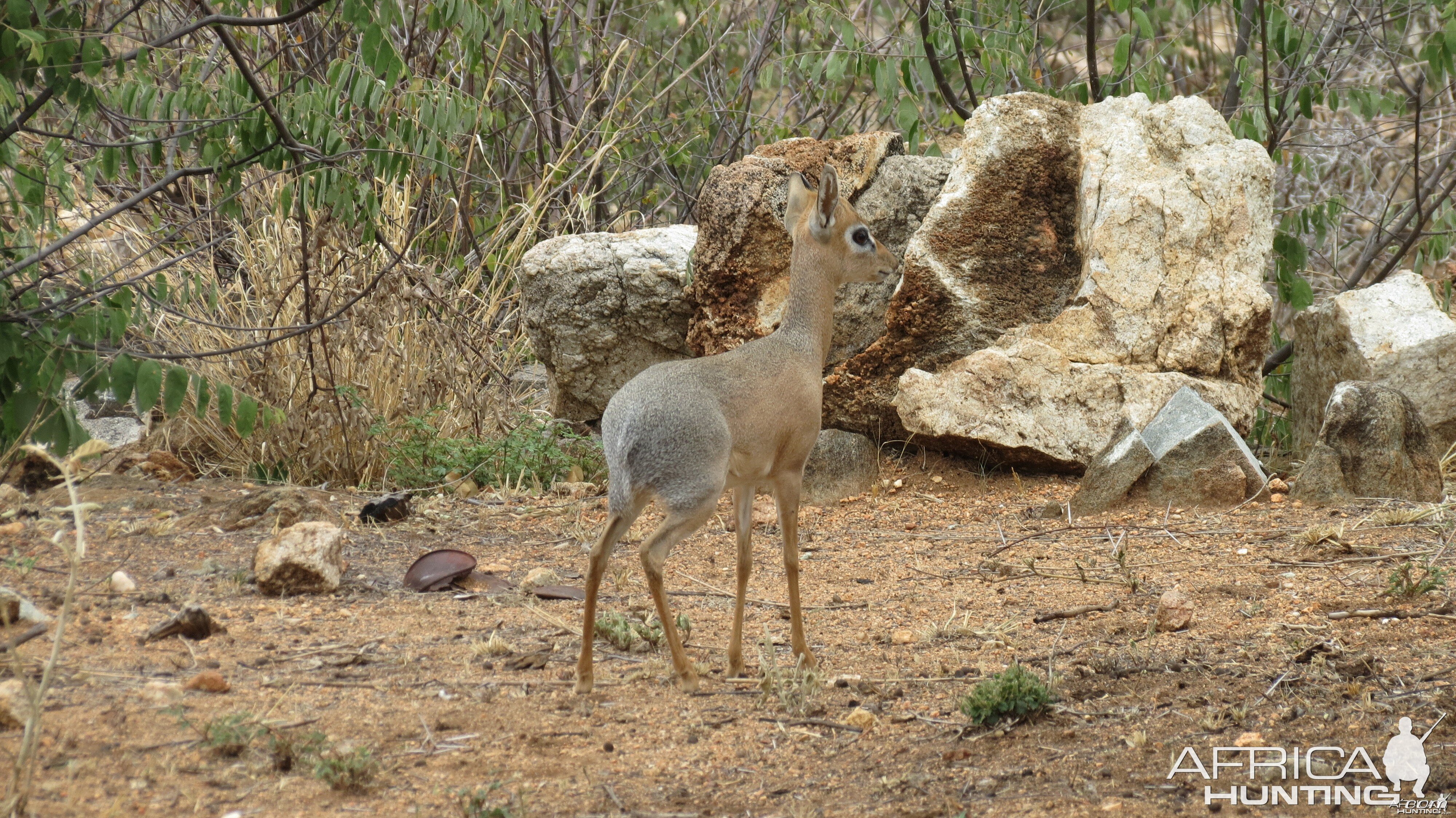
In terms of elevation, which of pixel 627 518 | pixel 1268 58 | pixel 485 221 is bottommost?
pixel 627 518

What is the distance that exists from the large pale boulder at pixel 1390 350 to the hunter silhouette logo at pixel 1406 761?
3.81 metres

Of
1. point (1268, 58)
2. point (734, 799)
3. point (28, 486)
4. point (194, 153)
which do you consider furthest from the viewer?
point (1268, 58)

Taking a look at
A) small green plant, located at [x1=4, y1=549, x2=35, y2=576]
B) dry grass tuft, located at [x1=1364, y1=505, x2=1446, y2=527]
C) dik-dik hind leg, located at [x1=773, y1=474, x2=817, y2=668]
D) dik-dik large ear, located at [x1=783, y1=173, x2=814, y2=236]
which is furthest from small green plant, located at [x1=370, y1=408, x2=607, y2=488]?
dry grass tuft, located at [x1=1364, y1=505, x2=1446, y2=527]

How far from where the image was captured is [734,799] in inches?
120

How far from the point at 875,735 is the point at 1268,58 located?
7.86m

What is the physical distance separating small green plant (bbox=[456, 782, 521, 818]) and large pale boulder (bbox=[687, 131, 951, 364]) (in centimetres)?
451

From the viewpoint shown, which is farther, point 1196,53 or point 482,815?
point 1196,53

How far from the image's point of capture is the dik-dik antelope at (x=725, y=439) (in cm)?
385

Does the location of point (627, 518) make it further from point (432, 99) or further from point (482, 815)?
point (432, 99)

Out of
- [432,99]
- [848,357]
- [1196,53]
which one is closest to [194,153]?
[432,99]

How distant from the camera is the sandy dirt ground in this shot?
299 cm

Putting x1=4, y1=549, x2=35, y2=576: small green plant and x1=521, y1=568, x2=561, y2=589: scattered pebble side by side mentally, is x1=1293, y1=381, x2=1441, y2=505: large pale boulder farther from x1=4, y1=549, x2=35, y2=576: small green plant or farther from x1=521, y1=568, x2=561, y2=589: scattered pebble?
x1=4, y1=549, x2=35, y2=576: small green plant

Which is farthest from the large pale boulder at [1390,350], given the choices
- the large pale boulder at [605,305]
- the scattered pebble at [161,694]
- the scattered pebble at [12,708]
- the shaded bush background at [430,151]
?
the scattered pebble at [12,708]

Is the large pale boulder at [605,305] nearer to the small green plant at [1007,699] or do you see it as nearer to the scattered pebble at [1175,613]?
the scattered pebble at [1175,613]
